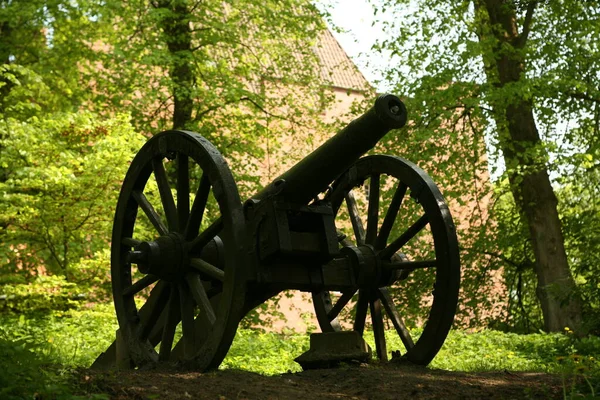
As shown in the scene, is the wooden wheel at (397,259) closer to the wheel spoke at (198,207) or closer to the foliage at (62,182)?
the wheel spoke at (198,207)

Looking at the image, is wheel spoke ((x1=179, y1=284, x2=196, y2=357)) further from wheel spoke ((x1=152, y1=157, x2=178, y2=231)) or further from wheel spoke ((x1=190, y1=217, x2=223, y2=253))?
wheel spoke ((x1=152, y1=157, x2=178, y2=231))

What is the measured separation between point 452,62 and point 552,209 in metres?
3.31

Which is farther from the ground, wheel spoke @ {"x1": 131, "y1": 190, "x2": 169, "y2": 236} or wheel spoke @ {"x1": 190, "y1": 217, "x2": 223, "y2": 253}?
wheel spoke @ {"x1": 131, "y1": 190, "x2": 169, "y2": 236}

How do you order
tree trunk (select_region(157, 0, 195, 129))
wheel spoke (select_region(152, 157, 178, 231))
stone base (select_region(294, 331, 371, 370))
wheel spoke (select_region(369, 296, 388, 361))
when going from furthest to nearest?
tree trunk (select_region(157, 0, 195, 129))
wheel spoke (select_region(369, 296, 388, 361))
stone base (select_region(294, 331, 371, 370))
wheel spoke (select_region(152, 157, 178, 231))

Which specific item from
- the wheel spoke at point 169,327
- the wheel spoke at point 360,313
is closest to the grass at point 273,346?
the wheel spoke at point 360,313

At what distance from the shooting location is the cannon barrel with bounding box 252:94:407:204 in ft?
18.2

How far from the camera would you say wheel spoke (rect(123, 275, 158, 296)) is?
6.44m

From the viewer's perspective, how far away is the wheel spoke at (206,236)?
18.9 feet

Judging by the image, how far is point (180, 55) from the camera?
1734cm

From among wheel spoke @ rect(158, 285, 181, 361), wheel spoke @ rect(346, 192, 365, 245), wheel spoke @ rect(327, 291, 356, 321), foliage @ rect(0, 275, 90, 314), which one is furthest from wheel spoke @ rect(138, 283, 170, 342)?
foliage @ rect(0, 275, 90, 314)

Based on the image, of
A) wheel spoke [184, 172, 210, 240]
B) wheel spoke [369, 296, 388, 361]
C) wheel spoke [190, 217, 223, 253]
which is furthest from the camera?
wheel spoke [369, 296, 388, 361]

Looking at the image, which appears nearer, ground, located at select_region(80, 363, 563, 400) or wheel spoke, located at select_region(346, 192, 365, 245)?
ground, located at select_region(80, 363, 563, 400)

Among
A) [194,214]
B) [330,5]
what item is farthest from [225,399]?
[330,5]

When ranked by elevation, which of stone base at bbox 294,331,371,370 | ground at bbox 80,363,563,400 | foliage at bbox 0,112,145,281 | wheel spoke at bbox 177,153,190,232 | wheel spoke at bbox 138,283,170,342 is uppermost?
foliage at bbox 0,112,145,281
